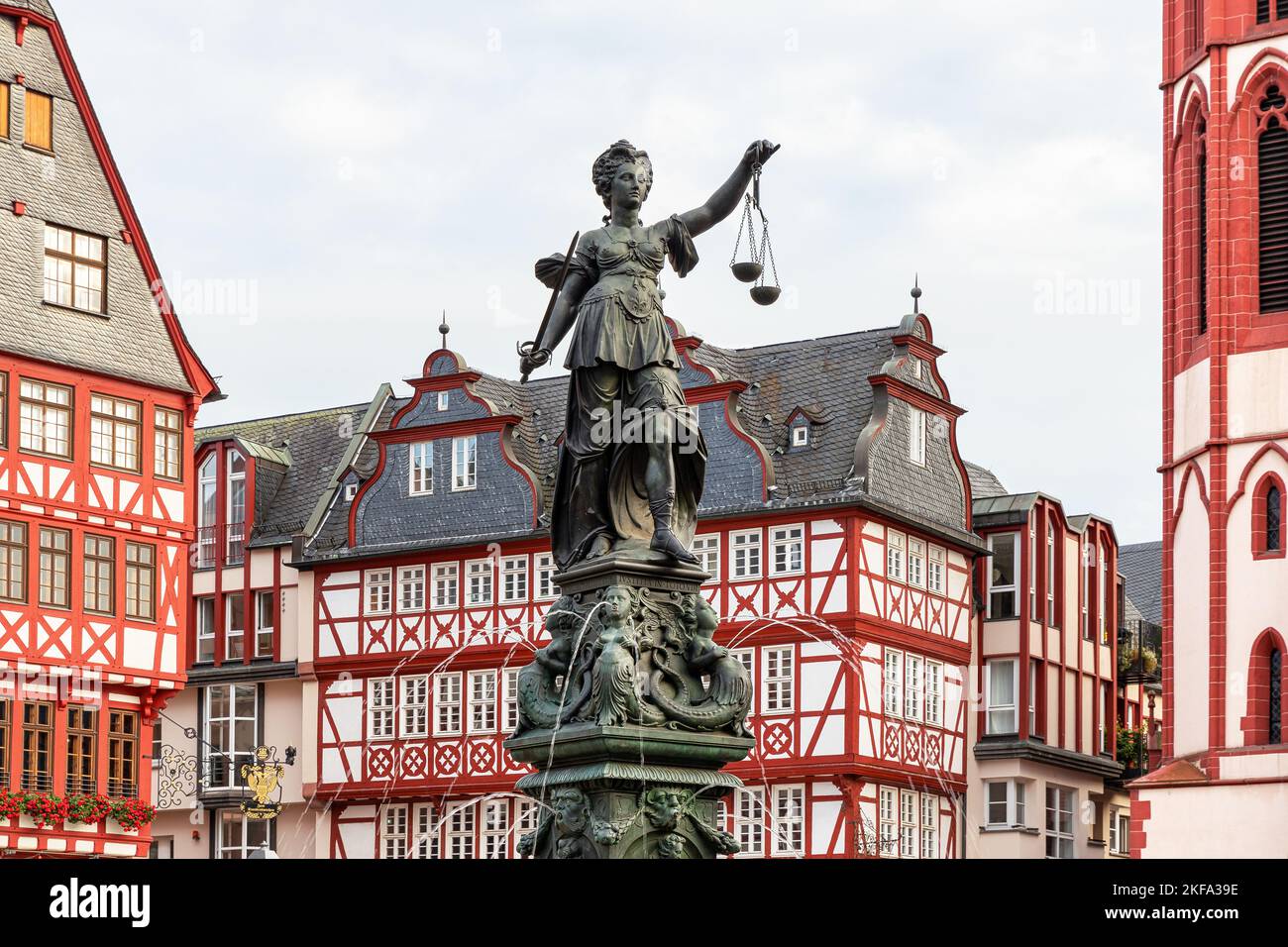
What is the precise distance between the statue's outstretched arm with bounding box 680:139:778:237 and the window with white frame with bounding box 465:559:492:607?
39.1 meters

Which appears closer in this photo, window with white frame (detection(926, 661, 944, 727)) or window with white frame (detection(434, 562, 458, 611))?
window with white frame (detection(926, 661, 944, 727))

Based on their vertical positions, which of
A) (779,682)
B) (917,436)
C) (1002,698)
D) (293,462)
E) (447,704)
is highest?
(293,462)

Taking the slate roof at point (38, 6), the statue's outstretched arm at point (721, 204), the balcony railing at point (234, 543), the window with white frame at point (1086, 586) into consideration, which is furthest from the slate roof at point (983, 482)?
the statue's outstretched arm at point (721, 204)

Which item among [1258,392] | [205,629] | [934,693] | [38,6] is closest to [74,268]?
[38,6]

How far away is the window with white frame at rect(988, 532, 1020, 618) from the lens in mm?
52531

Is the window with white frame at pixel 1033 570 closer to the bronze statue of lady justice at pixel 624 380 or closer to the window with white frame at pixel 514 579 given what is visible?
the window with white frame at pixel 514 579

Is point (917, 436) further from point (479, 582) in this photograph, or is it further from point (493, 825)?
point (493, 825)

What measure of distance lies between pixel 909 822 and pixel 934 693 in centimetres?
319

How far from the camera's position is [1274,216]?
44000 mm

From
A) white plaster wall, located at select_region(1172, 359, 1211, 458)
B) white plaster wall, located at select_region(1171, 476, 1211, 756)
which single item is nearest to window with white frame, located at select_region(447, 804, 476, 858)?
white plaster wall, located at select_region(1171, 476, 1211, 756)

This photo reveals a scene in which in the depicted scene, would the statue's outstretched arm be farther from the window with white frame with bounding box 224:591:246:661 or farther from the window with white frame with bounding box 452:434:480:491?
the window with white frame with bounding box 224:591:246:661

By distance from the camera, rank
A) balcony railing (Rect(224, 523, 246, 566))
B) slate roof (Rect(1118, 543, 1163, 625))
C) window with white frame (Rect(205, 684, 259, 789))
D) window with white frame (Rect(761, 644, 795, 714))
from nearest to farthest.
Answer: window with white frame (Rect(761, 644, 795, 714)) < window with white frame (Rect(205, 684, 259, 789)) < balcony railing (Rect(224, 523, 246, 566)) < slate roof (Rect(1118, 543, 1163, 625))

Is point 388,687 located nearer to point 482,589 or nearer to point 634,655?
point 482,589

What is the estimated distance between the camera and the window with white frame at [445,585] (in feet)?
174
